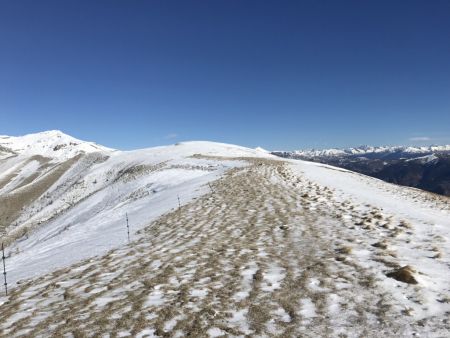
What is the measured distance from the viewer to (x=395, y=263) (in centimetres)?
905

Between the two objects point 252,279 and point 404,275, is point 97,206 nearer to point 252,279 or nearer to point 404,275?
point 252,279

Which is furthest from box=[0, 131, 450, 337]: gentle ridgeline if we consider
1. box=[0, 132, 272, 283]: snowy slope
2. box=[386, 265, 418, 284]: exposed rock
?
box=[0, 132, 272, 283]: snowy slope

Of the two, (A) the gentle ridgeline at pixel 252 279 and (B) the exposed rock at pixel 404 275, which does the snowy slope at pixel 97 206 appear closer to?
(A) the gentle ridgeline at pixel 252 279

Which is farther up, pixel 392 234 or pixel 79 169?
pixel 79 169

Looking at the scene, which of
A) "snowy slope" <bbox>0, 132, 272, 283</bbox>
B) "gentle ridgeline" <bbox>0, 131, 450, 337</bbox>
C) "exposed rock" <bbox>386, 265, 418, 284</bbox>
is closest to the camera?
"gentle ridgeline" <bbox>0, 131, 450, 337</bbox>

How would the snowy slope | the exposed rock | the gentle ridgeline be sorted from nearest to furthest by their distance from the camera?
the gentle ridgeline < the exposed rock < the snowy slope

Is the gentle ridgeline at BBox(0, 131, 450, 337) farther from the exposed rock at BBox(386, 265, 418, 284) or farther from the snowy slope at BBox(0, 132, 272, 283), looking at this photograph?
the snowy slope at BBox(0, 132, 272, 283)

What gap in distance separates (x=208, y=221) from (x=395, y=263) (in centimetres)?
962

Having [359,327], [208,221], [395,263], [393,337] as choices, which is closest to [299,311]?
[359,327]

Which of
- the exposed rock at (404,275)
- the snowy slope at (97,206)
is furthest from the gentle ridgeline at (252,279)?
the snowy slope at (97,206)

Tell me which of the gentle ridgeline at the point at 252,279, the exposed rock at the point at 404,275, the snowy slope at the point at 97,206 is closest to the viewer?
the gentle ridgeline at the point at 252,279

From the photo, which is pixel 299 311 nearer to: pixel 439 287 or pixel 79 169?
pixel 439 287

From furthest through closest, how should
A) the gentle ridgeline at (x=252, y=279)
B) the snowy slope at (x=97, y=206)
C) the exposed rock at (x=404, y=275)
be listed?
the snowy slope at (x=97, y=206) < the exposed rock at (x=404, y=275) < the gentle ridgeline at (x=252, y=279)

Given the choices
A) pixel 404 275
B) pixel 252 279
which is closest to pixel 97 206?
pixel 252 279
